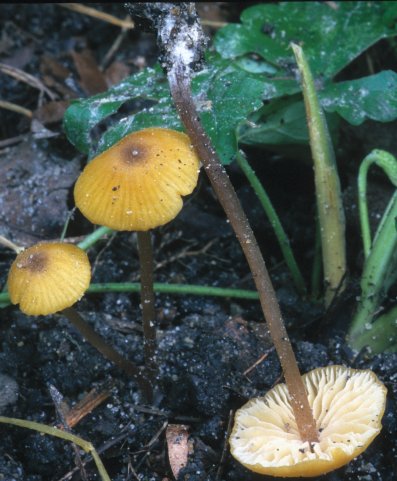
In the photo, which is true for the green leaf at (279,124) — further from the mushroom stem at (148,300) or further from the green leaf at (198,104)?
the mushroom stem at (148,300)

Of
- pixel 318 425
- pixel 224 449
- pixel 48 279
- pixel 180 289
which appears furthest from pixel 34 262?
pixel 318 425

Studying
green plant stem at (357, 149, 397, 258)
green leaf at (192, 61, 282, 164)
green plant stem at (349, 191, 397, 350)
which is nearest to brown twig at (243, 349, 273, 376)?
green plant stem at (349, 191, 397, 350)

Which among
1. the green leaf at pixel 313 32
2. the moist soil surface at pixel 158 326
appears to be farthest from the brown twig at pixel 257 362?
the green leaf at pixel 313 32

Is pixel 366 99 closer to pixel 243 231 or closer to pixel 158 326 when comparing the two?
pixel 243 231

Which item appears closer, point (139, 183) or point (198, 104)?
point (139, 183)

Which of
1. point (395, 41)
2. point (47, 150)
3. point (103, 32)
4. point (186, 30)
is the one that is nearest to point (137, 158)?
point (186, 30)

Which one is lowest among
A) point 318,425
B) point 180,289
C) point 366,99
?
point 318,425
